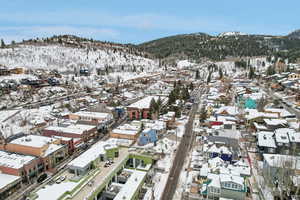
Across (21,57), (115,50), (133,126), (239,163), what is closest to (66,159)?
(133,126)

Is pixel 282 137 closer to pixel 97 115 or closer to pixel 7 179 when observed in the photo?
pixel 97 115

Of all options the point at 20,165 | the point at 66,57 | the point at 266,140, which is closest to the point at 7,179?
the point at 20,165

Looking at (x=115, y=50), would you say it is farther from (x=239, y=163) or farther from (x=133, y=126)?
(x=239, y=163)

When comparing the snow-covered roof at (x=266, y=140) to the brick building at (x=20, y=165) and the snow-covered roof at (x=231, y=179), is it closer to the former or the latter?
the snow-covered roof at (x=231, y=179)

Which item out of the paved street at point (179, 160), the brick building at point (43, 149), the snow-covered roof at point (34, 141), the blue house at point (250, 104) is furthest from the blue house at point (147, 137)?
the blue house at point (250, 104)

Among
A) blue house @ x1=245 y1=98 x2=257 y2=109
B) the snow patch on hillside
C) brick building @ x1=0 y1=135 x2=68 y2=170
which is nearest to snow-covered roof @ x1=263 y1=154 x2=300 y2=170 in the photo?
blue house @ x1=245 y1=98 x2=257 y2=109

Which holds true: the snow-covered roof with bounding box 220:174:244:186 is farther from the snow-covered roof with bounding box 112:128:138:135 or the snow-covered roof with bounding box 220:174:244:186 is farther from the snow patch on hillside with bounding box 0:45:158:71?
the snow patch on hillside with bounding box 0:45:158:71
